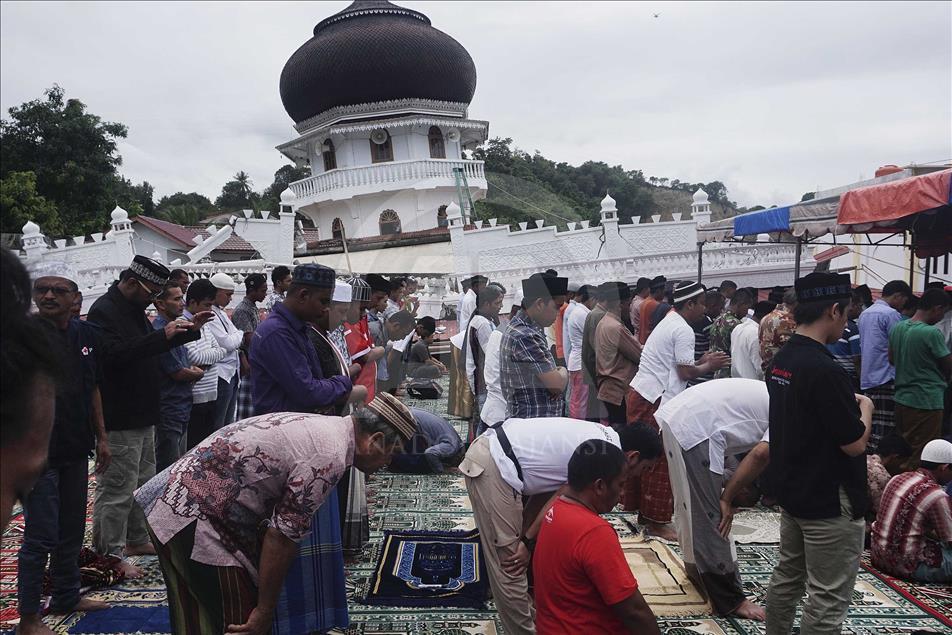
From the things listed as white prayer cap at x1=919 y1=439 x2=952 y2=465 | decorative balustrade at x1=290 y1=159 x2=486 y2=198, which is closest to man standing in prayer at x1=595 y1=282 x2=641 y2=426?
white prayer cap at x1=919 y1=439 x2=952 y2=465

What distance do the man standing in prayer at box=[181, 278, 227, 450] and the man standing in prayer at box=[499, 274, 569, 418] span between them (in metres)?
2.05

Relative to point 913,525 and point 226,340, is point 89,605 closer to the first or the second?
point 226,340

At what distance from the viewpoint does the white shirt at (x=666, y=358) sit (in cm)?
452

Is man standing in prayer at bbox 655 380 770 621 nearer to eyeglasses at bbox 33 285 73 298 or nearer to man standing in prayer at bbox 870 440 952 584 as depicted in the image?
man standing in prayer at bbox 870 440 952 584

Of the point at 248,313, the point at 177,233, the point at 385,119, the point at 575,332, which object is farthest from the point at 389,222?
the point at 248,313

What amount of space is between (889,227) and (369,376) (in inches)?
245

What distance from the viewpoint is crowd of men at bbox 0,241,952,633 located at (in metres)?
2.14

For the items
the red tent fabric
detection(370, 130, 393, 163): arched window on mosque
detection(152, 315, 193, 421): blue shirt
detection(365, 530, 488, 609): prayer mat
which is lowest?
detection(365, 530, 488, 609): prayer mat

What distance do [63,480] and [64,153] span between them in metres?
22.8

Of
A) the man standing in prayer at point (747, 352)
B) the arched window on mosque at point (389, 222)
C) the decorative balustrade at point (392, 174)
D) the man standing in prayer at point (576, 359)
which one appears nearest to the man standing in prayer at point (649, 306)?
the man standing in prayer at point (576, 359)

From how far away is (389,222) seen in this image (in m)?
24.2

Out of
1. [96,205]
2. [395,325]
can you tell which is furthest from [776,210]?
[96,205]

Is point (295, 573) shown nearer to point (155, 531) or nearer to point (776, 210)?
point (155, 531)

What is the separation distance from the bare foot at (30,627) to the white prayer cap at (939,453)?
4796 mm
